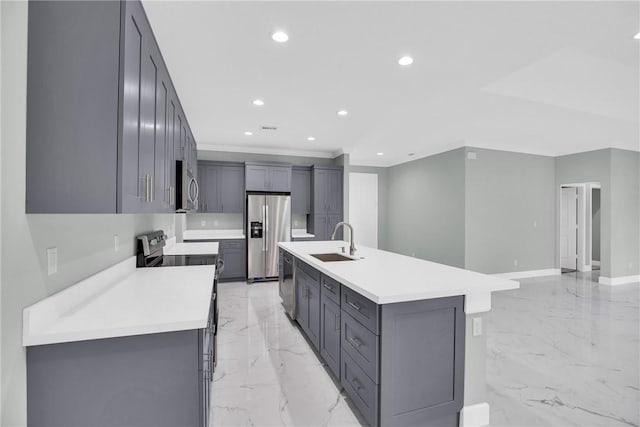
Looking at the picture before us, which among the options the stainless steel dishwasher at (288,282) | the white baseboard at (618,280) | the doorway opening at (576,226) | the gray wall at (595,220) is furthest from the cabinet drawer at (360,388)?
the gray wall at (595,220)

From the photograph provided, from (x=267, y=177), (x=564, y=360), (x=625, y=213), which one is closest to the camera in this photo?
(x=564, y=360)

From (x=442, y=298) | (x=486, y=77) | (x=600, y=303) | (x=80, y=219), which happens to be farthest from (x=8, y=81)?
(x=600, y=303)

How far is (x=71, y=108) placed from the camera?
117 cm

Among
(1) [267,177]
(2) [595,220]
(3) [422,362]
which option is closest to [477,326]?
(3) [422,362]

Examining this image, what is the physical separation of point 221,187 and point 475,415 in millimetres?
5142

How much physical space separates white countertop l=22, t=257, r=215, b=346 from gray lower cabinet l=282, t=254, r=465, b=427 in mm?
890

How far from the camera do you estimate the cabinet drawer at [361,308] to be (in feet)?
5.32

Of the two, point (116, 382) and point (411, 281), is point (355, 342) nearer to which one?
point (411, 281)

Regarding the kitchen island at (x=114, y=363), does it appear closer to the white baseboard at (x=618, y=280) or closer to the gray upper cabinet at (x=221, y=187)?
the gray upper cabinet at (x=221, y=187)

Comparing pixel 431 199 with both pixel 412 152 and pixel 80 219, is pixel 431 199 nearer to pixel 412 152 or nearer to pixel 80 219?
pixel 412 152

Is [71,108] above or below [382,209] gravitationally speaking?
above

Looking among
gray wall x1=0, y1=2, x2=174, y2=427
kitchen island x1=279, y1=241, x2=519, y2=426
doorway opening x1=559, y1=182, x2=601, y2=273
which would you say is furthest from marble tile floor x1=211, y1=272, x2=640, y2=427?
doorway opening x1=559, y1=182, x2=601, y2=273

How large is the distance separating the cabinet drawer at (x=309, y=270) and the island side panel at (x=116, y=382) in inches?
53.1

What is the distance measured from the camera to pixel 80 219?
161 centimetres
